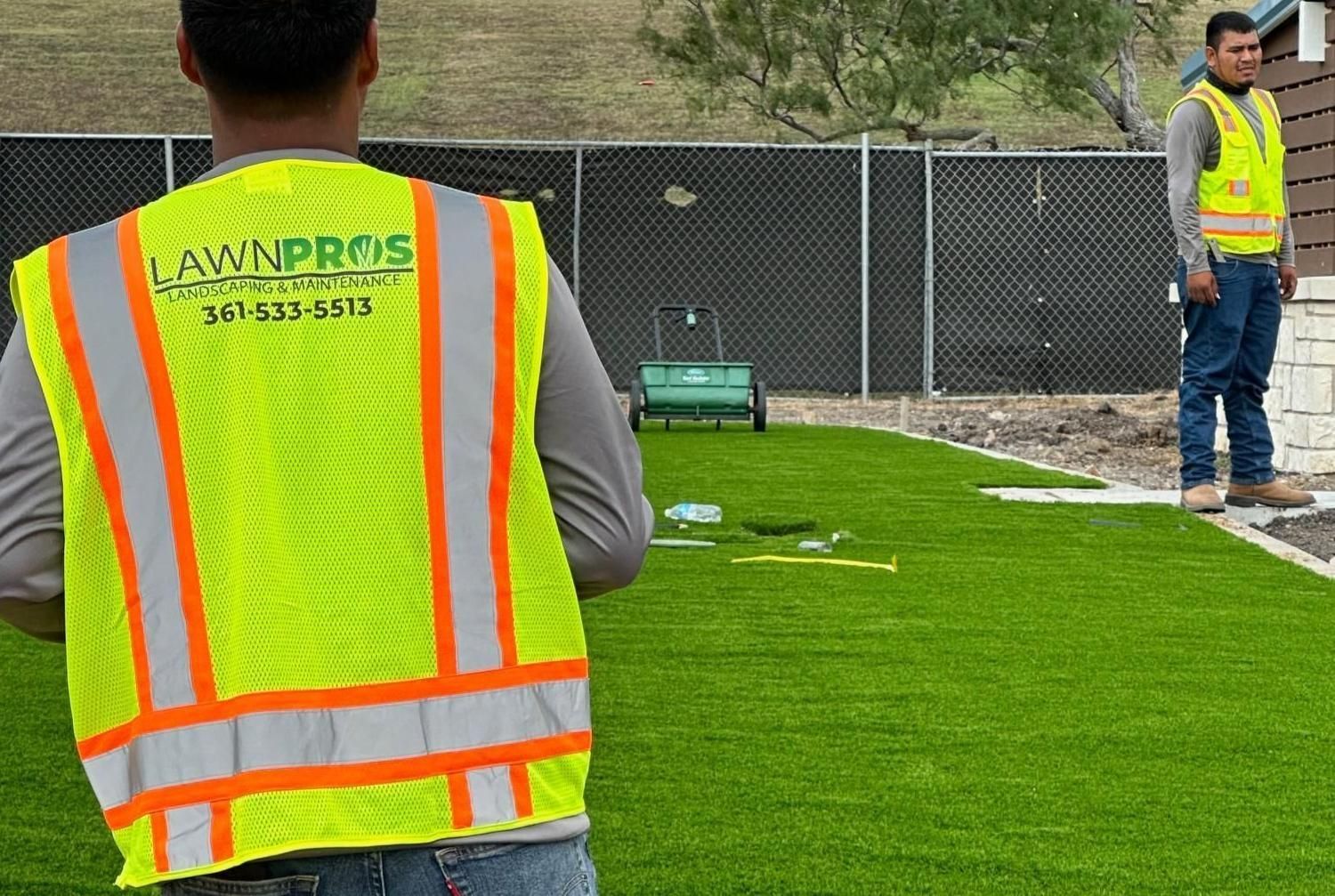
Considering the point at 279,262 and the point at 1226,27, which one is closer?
the point at 279,262

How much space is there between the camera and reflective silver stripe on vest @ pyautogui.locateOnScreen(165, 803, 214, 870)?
1528mm

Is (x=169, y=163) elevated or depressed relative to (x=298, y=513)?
elevated

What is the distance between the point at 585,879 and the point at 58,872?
7.52 feet

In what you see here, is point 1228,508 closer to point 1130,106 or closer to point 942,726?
point 942,726

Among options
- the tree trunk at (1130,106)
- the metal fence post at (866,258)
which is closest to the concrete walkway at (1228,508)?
the metal fence post at (866,258)

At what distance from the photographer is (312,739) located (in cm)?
155

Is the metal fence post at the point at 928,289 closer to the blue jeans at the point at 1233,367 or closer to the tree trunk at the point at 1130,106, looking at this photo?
the blue jeans at the point at 1233,367

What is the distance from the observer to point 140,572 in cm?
156

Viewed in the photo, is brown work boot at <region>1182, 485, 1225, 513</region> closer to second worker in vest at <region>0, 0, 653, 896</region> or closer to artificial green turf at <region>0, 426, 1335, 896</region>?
artificial green turf at <region>0, 426, 1335, 896</region>

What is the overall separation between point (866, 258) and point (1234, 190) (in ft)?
23.5

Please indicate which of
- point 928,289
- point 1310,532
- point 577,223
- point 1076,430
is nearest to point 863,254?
point 928,289

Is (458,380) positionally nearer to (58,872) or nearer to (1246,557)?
(58,872)

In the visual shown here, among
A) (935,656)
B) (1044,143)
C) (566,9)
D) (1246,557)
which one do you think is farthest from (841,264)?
(566,9)

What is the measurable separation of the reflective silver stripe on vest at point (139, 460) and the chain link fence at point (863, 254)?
1336 centimetres
